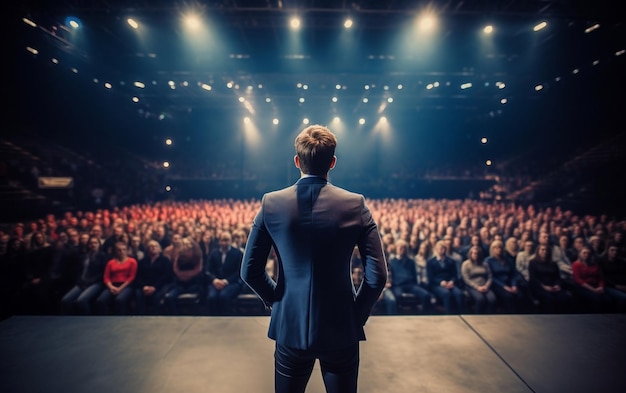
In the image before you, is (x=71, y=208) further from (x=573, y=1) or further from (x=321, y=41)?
(x=573, y=1)

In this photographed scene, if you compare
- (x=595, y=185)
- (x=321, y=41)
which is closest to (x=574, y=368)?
(x=321, y=41)

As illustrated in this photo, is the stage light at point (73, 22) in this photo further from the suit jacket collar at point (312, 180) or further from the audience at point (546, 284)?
the audience at point (546, 284)

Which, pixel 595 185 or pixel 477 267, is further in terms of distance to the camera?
pixel 595 185

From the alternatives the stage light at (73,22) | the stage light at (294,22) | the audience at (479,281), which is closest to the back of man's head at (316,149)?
the audience at (479,281)

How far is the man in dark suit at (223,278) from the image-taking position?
459 centimetres

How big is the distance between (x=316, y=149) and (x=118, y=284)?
471cm

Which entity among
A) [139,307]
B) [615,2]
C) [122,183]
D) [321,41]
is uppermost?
[321,41]

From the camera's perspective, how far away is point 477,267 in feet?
15.6

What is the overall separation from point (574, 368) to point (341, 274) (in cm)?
256

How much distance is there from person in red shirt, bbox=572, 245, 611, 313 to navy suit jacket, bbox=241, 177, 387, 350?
16.4 ft

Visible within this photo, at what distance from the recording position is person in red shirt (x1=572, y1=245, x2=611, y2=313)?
4.40m

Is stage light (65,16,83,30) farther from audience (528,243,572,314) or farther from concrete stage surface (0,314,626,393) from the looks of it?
audience (528,243,572,314)

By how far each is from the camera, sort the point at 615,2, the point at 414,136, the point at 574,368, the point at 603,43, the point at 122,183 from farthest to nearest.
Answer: the point at 414,136
the point at 122,183
the point at 603,43
the point at 615,2
the point at 574,368

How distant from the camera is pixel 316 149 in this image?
1.34 metres
